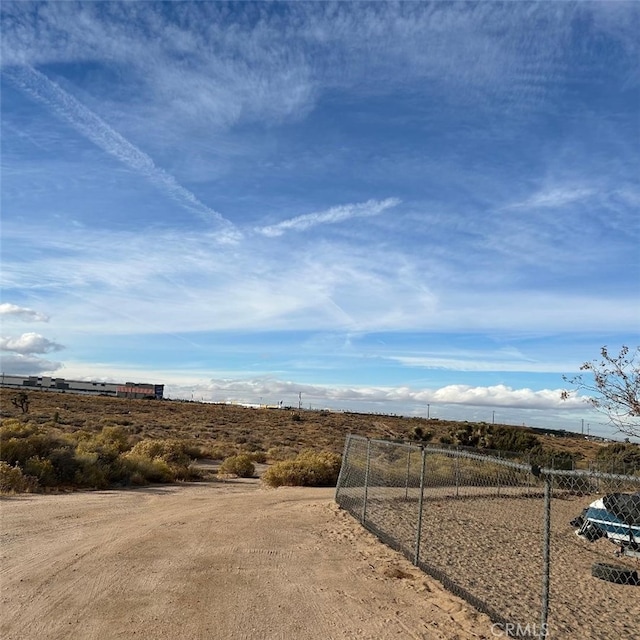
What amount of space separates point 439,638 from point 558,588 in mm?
3750

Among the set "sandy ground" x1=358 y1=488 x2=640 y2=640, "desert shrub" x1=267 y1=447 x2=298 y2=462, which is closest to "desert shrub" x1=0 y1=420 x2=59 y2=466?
"sandy ground" x1=358 y1=488 x2=640 y2=640

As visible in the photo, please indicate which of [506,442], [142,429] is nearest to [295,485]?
[506,442]

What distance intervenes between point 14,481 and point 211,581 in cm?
1081

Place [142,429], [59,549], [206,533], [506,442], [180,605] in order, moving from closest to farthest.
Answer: [180,605] < [59,549] < [206,533] < [506,442] < [142,429]

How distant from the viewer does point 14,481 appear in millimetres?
16141

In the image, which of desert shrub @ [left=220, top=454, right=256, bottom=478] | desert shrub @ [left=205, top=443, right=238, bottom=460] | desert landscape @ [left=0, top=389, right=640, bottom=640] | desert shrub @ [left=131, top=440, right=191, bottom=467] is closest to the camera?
desert landscape @ [left=0, top=389, right=640, bottom=640]

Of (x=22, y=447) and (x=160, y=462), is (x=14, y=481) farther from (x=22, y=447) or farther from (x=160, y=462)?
(x=160, y=462)

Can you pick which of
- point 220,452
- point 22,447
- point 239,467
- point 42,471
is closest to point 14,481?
point 42,471

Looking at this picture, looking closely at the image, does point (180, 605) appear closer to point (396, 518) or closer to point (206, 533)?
point (206, 533)

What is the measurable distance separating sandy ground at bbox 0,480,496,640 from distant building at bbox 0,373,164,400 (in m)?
Answer: 137

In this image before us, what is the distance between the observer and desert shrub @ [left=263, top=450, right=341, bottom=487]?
2070 centimetres

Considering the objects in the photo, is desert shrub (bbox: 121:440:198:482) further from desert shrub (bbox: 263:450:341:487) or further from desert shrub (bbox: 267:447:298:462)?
desert shrub (bbox: 267:447:298:462)

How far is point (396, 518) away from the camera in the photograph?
13.4m

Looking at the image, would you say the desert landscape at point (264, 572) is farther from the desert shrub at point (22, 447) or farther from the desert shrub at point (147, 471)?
the desert shrub at point (147, 471)
